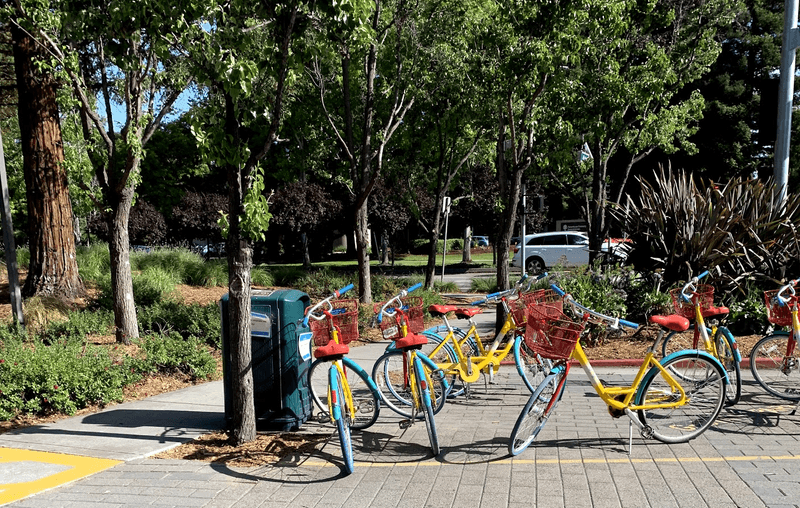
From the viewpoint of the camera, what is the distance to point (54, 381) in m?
6.53

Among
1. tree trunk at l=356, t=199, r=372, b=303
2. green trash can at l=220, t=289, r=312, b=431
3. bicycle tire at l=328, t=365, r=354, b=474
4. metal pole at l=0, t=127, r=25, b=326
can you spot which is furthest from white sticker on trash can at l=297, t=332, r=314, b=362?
tree trunk at l=356, t=199, r=372, b=303

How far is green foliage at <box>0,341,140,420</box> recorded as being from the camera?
6.42 meters

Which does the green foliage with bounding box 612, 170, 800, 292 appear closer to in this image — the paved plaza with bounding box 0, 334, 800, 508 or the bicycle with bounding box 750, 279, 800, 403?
the bicycle with bounding box 750, 279, 800, 403

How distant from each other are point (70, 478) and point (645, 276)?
8.60 meters

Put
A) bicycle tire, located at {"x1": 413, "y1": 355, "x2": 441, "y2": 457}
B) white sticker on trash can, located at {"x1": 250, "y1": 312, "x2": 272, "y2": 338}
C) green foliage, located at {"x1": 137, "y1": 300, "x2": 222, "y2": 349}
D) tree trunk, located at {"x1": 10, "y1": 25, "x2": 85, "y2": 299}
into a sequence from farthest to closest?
tree trunk, located at {"x1": 10, "y1": 25, "x2": 85, "y2": 299}, green foliage, located at {"x1": 137, "y1": 300, "x2": 222, "y2": 349}, white sticker on trash can, located at {"x1": 250, "y1": 312, "x2": 272, "y2": 338}, bicycle tire, located at {"x1": 413, "y1": 355, "x2": 441, "y2": 457}

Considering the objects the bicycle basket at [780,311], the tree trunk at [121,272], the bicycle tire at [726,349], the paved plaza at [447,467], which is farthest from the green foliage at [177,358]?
the bicycle basket at [780,311]

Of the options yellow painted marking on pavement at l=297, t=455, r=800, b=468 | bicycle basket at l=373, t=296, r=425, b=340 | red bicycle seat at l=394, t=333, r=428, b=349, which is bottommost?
yellow painted marking on pavement at l=297, t=455, r=800, b=468

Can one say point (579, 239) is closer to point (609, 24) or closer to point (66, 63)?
point (609, 24)

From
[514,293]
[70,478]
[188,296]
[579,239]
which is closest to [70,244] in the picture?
[188,296]

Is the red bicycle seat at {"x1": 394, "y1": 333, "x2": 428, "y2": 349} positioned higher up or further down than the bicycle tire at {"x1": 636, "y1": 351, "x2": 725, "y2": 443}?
higher up

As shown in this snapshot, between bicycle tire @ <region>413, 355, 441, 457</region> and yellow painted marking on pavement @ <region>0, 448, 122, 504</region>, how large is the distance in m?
2.44

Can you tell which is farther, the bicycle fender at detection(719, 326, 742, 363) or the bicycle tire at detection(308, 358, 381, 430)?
the bicycle fender at detection(719, 326, 742, 363)

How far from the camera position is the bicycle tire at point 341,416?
4.70 meters

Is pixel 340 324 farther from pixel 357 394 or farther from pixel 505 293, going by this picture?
pixel 505 293
